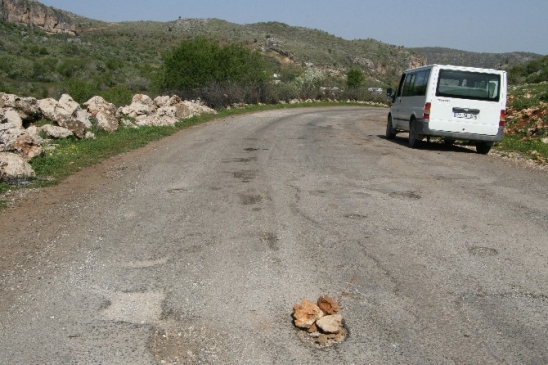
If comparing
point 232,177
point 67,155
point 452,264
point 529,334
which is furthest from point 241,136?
point 529,334

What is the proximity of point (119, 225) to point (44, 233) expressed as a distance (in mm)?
816

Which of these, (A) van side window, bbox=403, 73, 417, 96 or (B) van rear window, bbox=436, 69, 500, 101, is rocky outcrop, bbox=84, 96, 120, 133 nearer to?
(A) van side window, bbox=403, 73, 417, 96

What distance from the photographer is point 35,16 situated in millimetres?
82312

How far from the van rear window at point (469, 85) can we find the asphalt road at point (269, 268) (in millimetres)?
4417

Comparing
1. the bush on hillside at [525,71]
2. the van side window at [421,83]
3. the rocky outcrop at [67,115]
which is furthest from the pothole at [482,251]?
the bush on hillside at [525,71]

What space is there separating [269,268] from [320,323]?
49.4 inches

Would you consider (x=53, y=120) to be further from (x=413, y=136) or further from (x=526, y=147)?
(x=526, y=147)

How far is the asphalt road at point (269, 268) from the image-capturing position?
356cm

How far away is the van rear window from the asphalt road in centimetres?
442

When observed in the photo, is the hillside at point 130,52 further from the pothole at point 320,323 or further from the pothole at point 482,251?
the pothole at point 320,323

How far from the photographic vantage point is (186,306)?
4.11 m

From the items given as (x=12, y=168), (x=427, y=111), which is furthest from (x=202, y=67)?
(x=12, y=168)

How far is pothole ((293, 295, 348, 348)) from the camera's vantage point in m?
3.63

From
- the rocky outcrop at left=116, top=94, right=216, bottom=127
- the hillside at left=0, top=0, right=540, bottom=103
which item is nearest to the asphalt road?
the rocky outcrop at left=116, top=94, right=216, bottom=127
